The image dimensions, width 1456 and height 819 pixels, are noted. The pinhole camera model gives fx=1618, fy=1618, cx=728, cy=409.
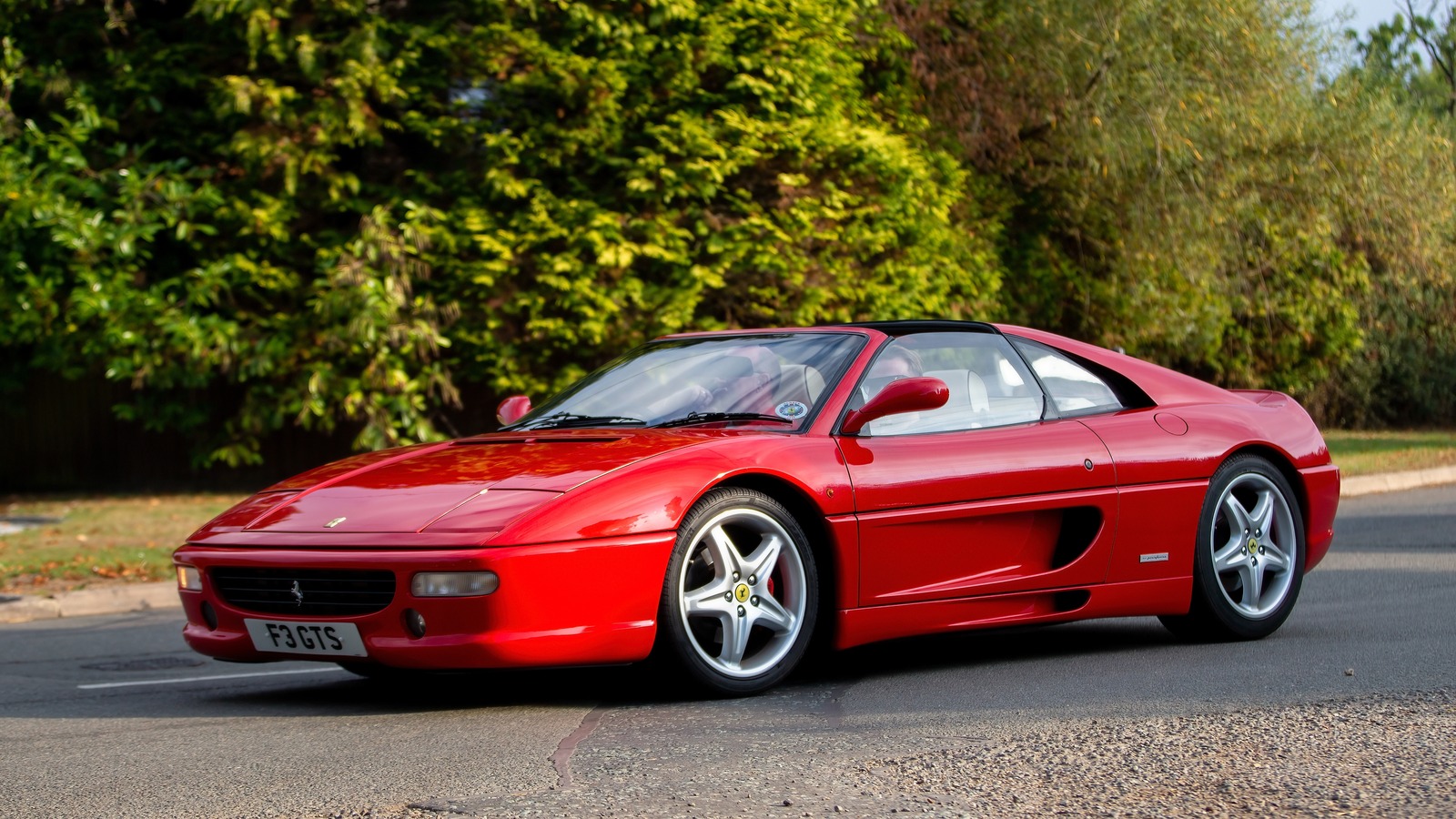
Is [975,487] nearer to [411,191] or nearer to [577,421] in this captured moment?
[577,421]

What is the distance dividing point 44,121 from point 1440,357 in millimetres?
23030

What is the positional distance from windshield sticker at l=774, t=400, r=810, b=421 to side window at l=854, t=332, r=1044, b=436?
0.23 meters

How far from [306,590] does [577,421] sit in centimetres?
144

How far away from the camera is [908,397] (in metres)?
5.57

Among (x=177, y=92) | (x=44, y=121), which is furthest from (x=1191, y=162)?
(x=44, y=121)

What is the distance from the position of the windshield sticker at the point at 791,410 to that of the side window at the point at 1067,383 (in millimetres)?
1122

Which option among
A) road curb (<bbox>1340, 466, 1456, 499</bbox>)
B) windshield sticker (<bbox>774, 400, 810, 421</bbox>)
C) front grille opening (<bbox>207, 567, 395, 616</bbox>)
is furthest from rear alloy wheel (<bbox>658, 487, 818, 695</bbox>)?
road curb (<bbox>1340, 466, 1456, 499</bbox>)

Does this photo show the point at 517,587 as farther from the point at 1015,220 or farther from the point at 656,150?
the point at 1015,220

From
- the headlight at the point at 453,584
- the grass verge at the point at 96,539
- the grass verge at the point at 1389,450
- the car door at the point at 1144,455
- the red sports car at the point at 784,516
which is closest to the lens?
the headlight at the point at 453,584

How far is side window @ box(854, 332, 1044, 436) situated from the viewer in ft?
19.7

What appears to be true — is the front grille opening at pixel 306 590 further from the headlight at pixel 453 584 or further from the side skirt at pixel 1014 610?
the side skirt at pixel 1014 610

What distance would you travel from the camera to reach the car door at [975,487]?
18.5 ft

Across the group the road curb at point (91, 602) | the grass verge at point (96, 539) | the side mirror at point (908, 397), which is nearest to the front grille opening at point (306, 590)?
the side mirror at point (908, 397)

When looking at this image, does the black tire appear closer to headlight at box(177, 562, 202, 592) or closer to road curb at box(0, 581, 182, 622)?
headlight at box(177, 562, 202, 592)
